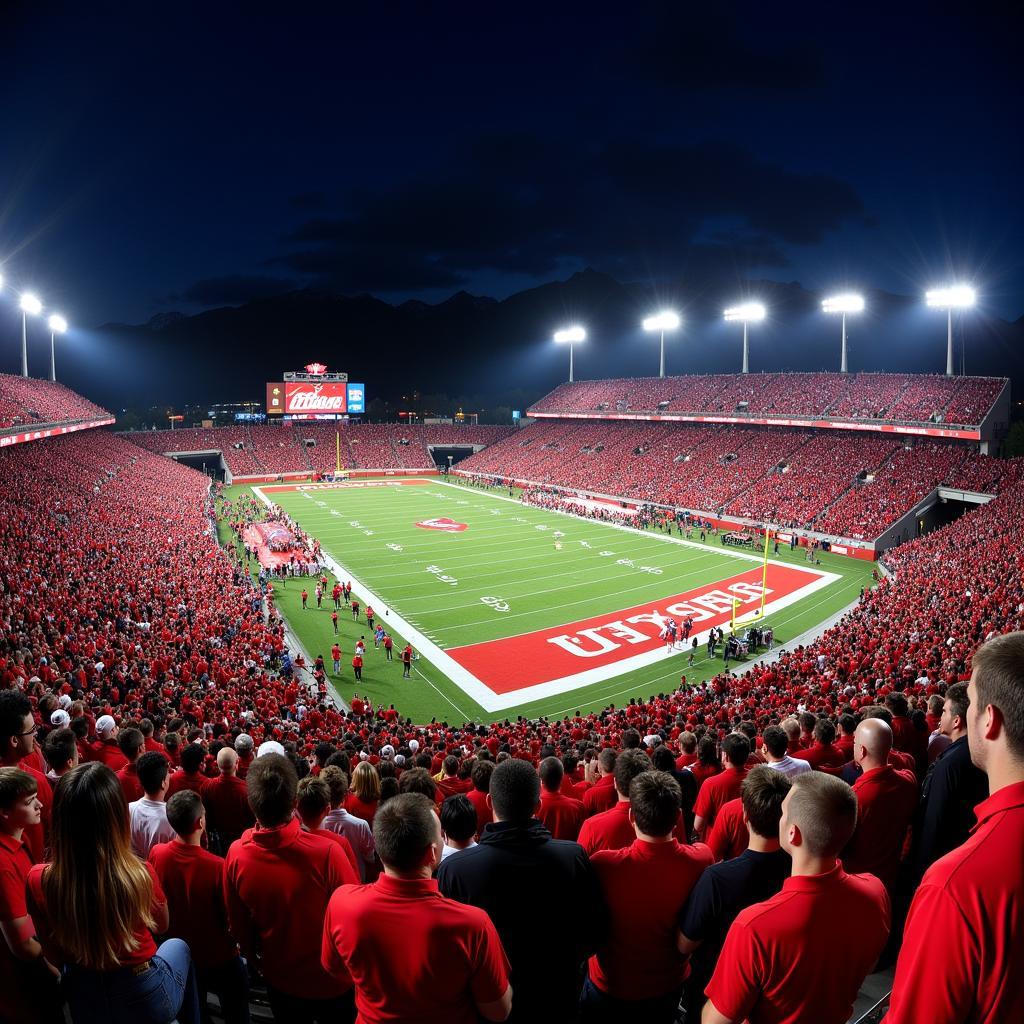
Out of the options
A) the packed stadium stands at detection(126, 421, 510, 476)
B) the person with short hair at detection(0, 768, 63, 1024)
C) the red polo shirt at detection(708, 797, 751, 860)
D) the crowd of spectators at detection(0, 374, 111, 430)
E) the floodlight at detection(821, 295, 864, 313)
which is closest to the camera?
the person with short hair at detection(0, 768, 63, 1024)

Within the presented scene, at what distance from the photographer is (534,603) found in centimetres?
2898

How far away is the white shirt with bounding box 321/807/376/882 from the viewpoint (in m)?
5.15

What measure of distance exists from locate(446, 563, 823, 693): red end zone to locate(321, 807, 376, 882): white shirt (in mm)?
15457

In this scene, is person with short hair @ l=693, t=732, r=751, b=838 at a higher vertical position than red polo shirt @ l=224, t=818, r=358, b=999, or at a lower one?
lower

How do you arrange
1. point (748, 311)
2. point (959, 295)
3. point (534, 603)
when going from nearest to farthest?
point (534, 603) → point (959, 295) → point (748, 311)

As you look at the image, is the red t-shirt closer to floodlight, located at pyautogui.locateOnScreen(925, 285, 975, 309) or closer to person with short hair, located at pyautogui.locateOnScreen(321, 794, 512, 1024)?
person with short hair, located at pyautogui.locateOnScreen(321, 794, 512, 1024)

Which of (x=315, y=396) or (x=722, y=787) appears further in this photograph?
(x=315, y=396)

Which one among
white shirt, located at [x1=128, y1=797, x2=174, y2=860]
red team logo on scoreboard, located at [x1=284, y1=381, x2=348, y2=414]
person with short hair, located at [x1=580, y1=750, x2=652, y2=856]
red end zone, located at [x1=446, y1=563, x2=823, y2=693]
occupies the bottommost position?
red end zone, located at [x1=446, y1=563, x2=823, y2=693]

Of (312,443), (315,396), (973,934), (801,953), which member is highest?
(315,396)

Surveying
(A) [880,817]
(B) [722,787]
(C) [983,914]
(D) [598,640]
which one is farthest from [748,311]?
(C) [983,914]

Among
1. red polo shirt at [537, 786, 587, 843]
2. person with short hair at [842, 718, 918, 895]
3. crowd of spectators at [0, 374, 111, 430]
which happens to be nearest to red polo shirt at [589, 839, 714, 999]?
person with short hair at [842, 718, 918, 895]

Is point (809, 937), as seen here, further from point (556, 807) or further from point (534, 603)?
point (534, 603)

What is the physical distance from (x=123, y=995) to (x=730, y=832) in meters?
3.59

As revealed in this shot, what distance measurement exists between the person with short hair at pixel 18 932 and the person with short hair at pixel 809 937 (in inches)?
114
